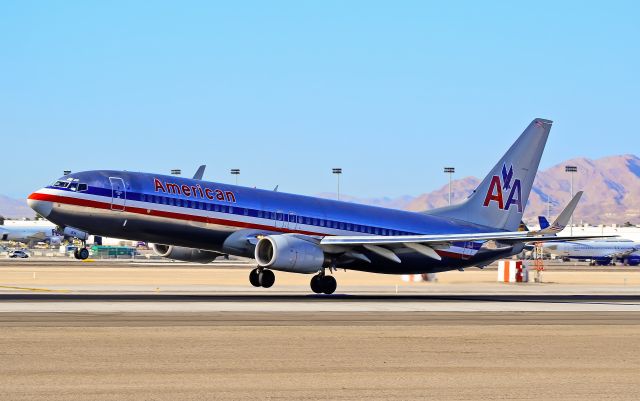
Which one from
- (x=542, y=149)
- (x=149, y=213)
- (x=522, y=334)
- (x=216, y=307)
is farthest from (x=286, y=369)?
(x=542, y=149)

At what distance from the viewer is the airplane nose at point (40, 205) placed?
4653cm

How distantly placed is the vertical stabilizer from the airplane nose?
2172cm

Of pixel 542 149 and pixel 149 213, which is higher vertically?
pixel 542 149

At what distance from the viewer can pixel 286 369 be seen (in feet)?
65.3

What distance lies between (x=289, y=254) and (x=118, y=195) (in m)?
8.00

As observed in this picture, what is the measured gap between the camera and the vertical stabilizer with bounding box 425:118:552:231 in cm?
5891

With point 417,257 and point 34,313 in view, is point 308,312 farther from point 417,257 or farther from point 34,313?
point 417,257

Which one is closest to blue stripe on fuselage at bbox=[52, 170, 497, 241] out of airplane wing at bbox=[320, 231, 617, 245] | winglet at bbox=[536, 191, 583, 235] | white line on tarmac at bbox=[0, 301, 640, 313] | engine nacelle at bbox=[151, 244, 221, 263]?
airplane wing at bbox=[320, 231, 617, 245]

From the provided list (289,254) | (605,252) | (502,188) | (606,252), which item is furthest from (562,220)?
(606,252)

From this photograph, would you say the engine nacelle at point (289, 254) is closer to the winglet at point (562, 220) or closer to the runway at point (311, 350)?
the runway at point (311, 350)

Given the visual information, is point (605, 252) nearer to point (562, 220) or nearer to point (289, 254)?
point (562, 220)

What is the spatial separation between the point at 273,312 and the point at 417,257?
19208 mm

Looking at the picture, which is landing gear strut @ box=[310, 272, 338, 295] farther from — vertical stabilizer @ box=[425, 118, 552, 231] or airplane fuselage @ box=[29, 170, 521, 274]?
vertical stabilizer @ box=[425, 118, 552, 231]

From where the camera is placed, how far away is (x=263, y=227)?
4956cm
